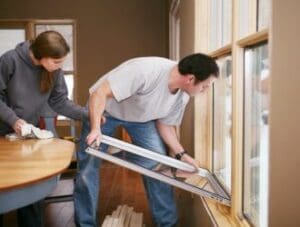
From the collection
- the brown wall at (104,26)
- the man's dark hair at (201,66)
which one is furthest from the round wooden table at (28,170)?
the brown wall at (104,26)

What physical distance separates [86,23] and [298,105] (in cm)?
517

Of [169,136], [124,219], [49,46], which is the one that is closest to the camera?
[49,46]

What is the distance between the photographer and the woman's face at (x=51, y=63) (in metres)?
2.07

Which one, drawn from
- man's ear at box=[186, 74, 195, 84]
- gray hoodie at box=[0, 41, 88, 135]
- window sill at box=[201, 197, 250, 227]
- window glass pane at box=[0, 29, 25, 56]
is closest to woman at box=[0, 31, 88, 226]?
gray hoodie at box=[0, 41, 88, 135]

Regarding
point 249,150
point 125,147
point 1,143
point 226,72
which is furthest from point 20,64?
point 249,150

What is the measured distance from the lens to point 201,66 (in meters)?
1.89

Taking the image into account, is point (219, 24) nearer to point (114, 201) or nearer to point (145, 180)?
point (145, 180)

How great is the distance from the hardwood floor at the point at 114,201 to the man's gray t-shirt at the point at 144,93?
82 cm

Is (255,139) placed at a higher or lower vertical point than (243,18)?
lower

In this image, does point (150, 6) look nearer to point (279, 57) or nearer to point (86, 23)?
point (86, 23)

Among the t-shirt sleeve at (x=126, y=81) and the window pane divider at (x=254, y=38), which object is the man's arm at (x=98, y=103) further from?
the window pane divider at (x=254, y=38)

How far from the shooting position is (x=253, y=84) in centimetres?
170

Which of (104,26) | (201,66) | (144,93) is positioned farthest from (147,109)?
(104,26)

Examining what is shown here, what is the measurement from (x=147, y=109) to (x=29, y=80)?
70 cm
